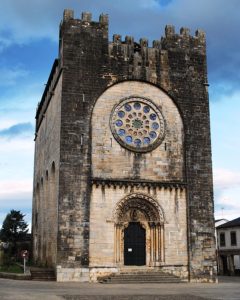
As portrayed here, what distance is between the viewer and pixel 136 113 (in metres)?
24.9

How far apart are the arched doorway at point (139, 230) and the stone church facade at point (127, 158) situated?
0.17ft

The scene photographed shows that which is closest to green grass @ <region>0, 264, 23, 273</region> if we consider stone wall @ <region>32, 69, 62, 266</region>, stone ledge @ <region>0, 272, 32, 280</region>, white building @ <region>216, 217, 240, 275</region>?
stone ledge @ <region>0, 272, 32, 280</region>

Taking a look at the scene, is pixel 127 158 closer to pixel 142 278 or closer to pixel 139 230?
pixel 139 230

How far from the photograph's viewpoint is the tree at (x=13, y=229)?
40688 mm

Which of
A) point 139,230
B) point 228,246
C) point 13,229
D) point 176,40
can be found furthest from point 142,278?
point 228,246

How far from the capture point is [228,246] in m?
46.8

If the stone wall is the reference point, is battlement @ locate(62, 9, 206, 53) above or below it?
above

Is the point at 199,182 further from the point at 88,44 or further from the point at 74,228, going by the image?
the point at 88,44

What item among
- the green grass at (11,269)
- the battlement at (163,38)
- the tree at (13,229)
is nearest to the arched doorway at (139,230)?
the green grass at (11,269)

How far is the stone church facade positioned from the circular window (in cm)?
6

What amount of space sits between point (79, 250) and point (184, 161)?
300 inches

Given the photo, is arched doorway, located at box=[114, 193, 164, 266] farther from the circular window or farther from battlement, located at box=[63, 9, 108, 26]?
battlement, located at box=[63, 9, 108, 26]

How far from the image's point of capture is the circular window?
955 inches

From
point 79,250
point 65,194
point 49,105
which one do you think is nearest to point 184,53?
point 49,105
